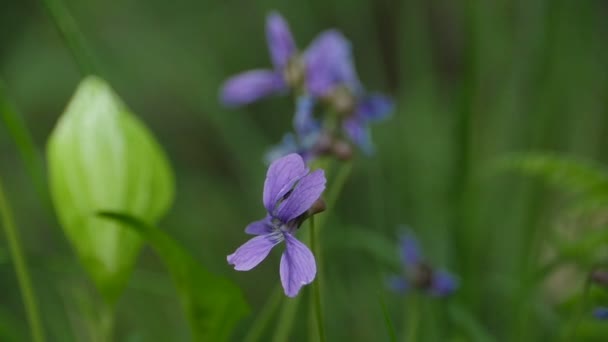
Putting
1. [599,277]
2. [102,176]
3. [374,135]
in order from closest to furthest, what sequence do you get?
1. [599,277]
2. [102,176]
3. [374,135]

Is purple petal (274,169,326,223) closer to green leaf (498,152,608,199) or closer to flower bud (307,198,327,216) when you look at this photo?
flower bud (307,198,327,216)

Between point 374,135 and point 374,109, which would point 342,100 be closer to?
point 374,109

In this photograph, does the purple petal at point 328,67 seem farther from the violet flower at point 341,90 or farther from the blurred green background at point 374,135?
the blurred green background at point 374,135

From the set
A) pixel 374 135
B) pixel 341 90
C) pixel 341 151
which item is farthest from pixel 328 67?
pixel 374 135

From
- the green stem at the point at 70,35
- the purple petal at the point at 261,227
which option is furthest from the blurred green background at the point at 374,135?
the green stem at the point at 70,35

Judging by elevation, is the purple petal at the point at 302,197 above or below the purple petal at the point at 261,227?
above

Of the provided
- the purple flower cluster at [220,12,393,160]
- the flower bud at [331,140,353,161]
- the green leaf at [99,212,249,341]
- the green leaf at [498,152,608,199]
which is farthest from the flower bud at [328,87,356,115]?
the green leaf at [99,212,249,341]

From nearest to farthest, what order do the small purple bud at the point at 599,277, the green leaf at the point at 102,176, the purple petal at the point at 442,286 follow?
the small purple bud at the point at 599,277
the green leaf at the point at 102,176
the purple petal at the point at 442,286
